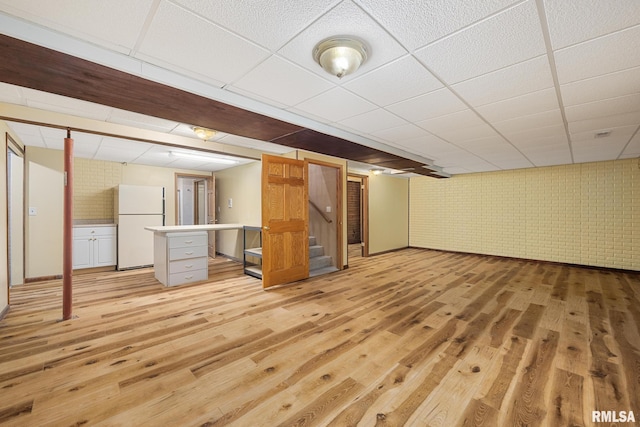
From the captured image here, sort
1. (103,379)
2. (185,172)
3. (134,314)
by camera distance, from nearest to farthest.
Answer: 1. (103,379)
2. (134,314)
3. (185,172)

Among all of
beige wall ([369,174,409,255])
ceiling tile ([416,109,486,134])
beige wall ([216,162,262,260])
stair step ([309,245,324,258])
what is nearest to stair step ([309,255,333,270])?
stair step ([309,245,324,258])

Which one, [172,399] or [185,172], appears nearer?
[172,399]

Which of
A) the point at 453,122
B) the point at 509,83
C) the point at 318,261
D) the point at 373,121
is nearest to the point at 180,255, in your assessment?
the point at 318,261

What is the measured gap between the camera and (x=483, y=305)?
3656mm

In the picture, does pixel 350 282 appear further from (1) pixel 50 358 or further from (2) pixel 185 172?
(2) pixel 185 172

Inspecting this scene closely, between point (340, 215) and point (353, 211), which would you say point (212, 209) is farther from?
point (353, 211)

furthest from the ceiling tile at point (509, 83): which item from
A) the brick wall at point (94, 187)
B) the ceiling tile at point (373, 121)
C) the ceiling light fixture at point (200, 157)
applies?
the brick wall at point (94, 187)

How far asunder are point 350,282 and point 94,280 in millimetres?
4708

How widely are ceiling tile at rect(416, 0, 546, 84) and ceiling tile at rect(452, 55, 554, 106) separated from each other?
0.35ft

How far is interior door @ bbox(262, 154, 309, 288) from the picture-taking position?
171 inches

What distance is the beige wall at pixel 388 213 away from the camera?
7.63 m

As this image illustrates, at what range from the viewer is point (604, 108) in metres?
2.85

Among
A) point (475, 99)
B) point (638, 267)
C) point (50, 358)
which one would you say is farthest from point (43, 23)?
point (638, 267)

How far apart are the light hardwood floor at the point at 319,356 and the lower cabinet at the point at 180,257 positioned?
0.31m
